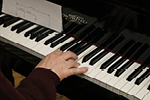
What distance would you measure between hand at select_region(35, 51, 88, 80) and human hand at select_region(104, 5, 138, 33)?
11.3 inches

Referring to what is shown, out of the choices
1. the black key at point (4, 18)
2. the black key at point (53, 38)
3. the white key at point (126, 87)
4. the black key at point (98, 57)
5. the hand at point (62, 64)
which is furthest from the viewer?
the black key at point (4, 18)

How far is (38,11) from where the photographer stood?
88.3 inches

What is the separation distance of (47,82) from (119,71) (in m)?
0.42

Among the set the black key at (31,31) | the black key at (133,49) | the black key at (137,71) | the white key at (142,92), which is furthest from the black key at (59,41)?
the white key at (142,92)

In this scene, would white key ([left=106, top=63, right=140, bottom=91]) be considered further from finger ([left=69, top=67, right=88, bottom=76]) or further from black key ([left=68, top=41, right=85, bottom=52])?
black key ([left=68, top=41, right=85, bottom=52])

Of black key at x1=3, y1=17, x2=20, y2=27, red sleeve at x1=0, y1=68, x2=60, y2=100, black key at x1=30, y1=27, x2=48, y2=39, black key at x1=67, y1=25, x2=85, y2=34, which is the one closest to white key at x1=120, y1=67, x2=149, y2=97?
red sleeve at x1=0, y1=68, x2=60, y2=100

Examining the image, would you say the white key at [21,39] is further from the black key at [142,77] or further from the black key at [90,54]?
the black key at [142,77]

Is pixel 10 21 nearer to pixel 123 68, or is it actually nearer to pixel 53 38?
pixel 53 38

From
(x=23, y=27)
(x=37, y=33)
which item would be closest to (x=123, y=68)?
(x=37, y=33)

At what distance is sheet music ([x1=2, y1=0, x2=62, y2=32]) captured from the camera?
84.6 inches

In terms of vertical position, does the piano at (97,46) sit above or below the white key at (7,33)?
above

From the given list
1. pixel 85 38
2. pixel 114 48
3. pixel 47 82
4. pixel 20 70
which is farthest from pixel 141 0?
pixel 20 70

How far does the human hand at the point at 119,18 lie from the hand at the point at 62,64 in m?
0.29

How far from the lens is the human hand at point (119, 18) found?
5.74 feet
